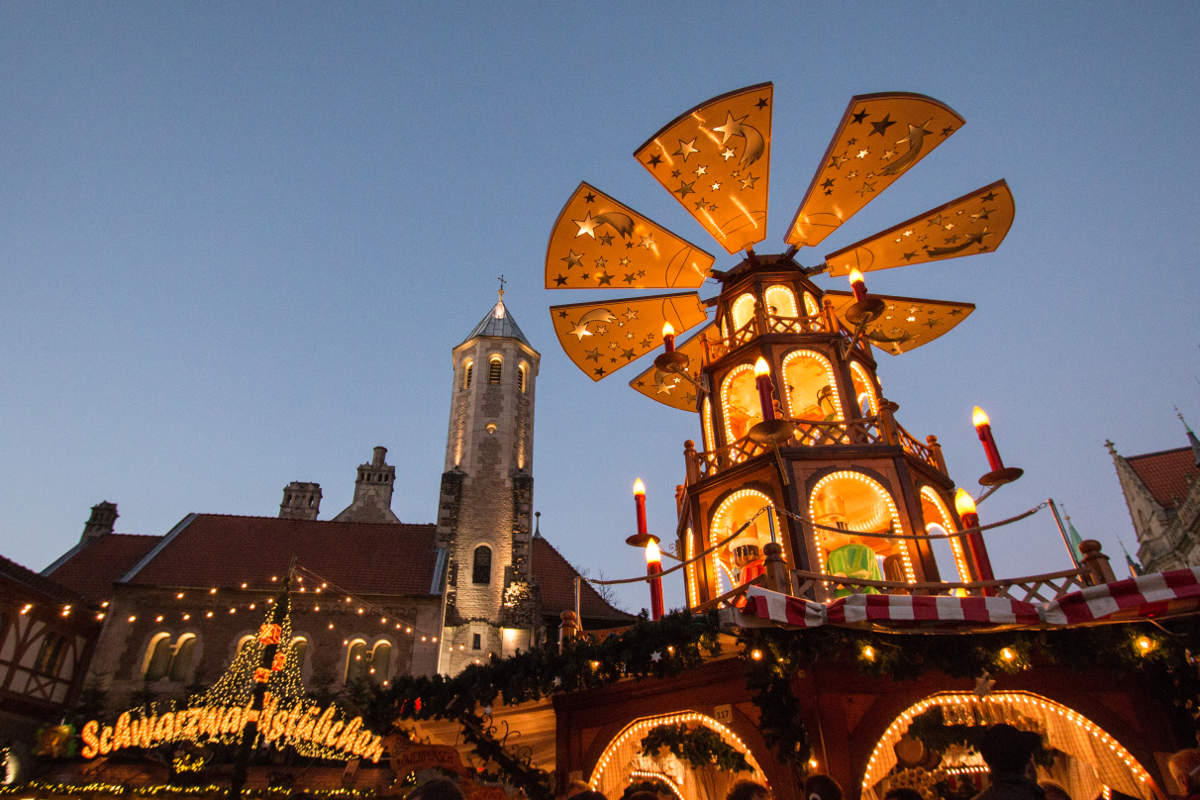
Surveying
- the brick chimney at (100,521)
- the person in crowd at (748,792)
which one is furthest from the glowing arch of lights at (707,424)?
the brick chimney at (100,521)

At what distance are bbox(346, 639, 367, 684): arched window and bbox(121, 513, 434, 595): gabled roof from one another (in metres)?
1.89

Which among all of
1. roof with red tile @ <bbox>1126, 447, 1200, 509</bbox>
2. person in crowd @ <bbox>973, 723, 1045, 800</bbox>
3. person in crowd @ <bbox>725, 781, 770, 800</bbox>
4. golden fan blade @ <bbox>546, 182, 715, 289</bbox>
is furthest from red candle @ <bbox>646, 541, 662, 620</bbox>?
roof with red tile @ <bbox>1126, 447, 1200, 509</bbox>

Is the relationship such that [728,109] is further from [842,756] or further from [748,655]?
[842,756]

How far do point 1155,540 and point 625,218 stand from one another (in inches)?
1480

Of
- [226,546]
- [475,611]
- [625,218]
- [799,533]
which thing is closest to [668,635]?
[799,533]

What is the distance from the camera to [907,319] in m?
14.3

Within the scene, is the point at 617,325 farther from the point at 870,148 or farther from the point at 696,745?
the point at 696,745

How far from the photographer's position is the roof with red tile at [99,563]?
88.2 feet

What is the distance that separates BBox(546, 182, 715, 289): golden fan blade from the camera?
1227 cm

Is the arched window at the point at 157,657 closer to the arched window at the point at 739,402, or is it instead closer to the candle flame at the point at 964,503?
the arched window at the point at 739,402

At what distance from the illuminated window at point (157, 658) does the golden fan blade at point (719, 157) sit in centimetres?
2447

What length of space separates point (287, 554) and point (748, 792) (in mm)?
29298

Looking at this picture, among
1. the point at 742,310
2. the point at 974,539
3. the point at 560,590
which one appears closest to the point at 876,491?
the point at 974,539

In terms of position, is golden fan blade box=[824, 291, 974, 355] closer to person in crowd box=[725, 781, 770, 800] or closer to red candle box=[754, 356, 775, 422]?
red candle box=[754, 356, 775, 422]
